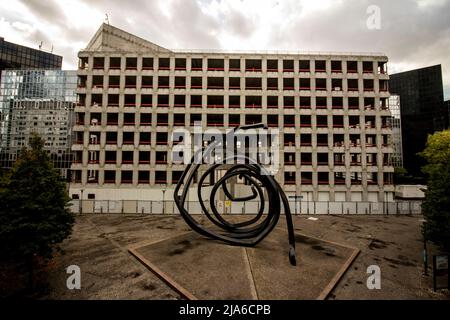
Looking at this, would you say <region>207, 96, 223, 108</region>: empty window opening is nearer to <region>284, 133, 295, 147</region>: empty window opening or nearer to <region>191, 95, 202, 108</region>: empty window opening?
<region>191, 95, 202, 108</region>: empty window opening

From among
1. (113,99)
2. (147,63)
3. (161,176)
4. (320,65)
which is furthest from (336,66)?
(113,99)

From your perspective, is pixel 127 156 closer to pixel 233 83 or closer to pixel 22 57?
pixel 233 83

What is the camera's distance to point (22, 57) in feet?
237

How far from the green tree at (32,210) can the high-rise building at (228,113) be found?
70.5ft

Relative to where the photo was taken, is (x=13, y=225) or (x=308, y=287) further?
(x=308, y=287)

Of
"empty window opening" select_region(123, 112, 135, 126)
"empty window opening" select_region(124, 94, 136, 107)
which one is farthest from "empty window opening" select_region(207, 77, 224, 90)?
"empty window opening" select_region(123, 112, 135, 126)

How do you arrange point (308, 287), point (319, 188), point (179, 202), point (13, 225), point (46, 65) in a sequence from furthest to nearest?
point (46, 65)
point (319, 188)
point (179, 202)
point (308, 287)
point (13, 225)

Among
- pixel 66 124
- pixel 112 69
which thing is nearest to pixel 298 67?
pixel 112 69

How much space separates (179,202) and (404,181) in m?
70.3

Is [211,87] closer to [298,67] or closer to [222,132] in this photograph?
[222,132]

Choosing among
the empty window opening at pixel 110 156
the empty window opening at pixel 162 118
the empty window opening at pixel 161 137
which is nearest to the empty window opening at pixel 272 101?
the empty window opening at pixel 162 118

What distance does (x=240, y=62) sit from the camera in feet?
115

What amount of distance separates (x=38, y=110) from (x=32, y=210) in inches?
2627

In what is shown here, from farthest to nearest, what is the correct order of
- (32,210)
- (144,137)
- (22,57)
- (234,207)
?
(22,57)
(144,137)
(234,207)
(32,210)
